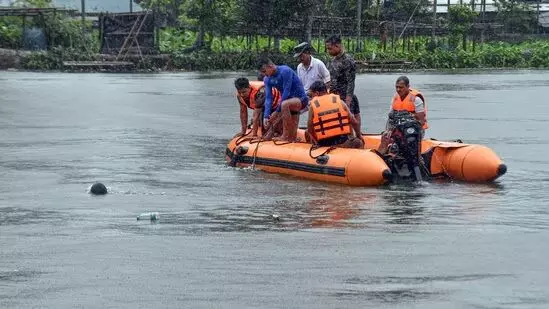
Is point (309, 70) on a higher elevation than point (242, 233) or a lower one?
higher

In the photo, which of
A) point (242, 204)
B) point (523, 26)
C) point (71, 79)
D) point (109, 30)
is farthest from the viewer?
point (523, 26)

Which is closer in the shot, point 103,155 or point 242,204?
point 242,204

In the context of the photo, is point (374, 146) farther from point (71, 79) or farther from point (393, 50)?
point (393, 50)

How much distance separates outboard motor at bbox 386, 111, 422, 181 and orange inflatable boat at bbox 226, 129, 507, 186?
0.46ft

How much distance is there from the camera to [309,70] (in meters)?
18.5

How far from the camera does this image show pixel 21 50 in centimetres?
6619

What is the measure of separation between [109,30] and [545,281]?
57.8 metres

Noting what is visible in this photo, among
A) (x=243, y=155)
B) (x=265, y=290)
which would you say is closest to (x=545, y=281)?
(x=265, y=290)

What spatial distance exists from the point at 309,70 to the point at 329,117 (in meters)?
1.76

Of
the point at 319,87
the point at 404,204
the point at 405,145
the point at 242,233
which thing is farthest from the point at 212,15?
the point at 242,233

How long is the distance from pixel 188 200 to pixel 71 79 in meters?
40.0

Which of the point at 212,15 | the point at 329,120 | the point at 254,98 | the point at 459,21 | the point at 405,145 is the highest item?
the point at 212,15

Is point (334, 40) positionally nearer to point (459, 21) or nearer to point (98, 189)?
point (98, 189)

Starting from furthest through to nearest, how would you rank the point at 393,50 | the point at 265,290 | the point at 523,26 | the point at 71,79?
the point at 523,26, the point at 393,50, the point at 71,79, the point at 265,290
